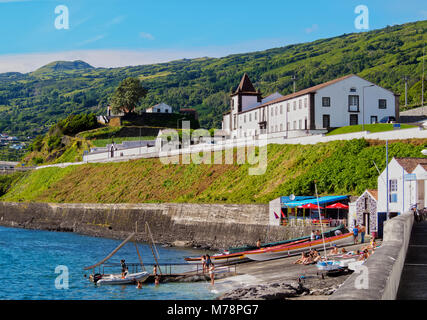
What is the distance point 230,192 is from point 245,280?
30.2 metres

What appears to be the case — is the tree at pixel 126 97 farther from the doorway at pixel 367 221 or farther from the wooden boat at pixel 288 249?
the doorway at pixel 367 221

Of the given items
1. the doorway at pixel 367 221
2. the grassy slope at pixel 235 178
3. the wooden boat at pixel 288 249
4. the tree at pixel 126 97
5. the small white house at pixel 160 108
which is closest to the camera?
the wooden boat at pixel 288 249

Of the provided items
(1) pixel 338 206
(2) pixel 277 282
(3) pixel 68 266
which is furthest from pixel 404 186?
(3) pixel 68 266

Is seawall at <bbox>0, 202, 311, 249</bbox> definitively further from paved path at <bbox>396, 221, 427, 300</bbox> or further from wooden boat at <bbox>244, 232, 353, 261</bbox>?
paved path at <bbox>396, 221, 427, 300</bbox>

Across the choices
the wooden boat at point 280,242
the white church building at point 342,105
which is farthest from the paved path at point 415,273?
the white church building at point 342,105

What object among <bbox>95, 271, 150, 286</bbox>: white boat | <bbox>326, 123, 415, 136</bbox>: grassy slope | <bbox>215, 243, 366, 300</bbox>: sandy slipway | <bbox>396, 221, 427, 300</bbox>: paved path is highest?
<bbox>326, 123, 415, 136</bbox>: grassy slope

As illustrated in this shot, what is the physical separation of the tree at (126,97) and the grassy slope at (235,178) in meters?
37.9

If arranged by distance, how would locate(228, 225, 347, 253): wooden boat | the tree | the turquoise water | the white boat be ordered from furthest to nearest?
the tree < locate(228, 225, 347, 253): wooden boat < the white boat < the turquoise water

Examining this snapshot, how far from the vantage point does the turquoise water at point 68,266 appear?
1257 inches

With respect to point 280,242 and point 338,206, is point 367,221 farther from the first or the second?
point 280,242

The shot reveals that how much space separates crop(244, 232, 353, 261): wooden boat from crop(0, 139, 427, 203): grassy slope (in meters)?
8.62

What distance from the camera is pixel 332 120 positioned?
241 feet

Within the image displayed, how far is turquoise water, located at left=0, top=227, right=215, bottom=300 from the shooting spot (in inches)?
1257

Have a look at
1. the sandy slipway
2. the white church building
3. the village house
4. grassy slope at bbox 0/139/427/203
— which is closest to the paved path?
the sandy slipway
